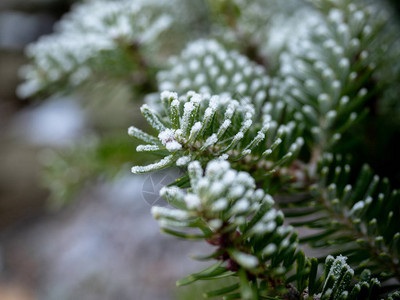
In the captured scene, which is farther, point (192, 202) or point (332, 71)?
point (332, 71)

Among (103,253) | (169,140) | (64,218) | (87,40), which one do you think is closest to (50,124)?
(64,218)

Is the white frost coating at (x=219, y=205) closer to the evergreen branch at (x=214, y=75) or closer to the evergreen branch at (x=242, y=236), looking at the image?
the evergreen branch at (x=242, y=236)

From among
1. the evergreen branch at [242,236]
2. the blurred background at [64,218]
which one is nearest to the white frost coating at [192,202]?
the evergreen branch at [242,236]

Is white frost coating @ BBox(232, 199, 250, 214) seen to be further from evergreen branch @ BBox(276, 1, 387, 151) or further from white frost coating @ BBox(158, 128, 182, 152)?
evergreen branch @ BBox(276, 1, 387, 151)

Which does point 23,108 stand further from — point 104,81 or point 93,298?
point 104,81

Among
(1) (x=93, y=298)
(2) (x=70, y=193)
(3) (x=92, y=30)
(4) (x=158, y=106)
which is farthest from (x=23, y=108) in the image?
(4) (x=158, y=106)

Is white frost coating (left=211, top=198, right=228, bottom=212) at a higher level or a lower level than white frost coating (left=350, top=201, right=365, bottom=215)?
higher

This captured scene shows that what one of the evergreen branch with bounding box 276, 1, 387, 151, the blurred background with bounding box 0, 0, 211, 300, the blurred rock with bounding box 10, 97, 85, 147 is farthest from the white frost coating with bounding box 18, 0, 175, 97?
the blurred rock with bounding box 10, 97, 85, 147

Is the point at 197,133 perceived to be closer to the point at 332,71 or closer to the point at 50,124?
the point at 332,71

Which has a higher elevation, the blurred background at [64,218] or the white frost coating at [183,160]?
the blurred background at [64,218]
